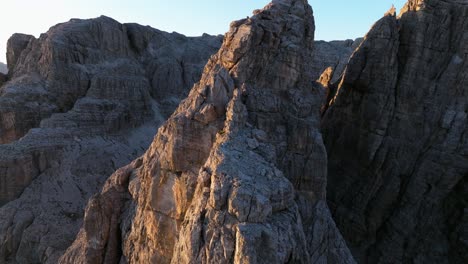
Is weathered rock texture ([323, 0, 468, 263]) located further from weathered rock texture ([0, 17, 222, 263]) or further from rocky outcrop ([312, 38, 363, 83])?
weathered rock texture ([0, 17, 222, 263])

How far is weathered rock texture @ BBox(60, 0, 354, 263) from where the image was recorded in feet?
34.4

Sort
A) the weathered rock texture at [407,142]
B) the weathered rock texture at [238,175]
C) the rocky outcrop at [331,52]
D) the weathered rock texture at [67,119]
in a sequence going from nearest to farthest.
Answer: the weathered rock texture at [238,175] < the weathered rock texture at [407,142] < the weathered rock texture at [67,119] < the rocky outcrop at [331,52]

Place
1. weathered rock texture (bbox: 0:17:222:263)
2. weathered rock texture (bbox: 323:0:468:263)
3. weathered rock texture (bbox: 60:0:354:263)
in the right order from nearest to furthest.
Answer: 1. weathered rock texture (bbox: 60:0:354:263)
2. weathered rock texture (bbox: 323:0:468:263)
3. weathered rock texture (bbox: 0:17:222:263)

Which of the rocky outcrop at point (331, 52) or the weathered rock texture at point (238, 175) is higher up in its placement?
the rocky outcrop at point (331, 52)

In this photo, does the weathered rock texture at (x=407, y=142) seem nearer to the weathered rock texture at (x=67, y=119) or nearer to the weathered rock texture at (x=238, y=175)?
the weathered rock texture at (x=238, y=175)

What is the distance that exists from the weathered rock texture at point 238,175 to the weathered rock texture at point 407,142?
755 cm

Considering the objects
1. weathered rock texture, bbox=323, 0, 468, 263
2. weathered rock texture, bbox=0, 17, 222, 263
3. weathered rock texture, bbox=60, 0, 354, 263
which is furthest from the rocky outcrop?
weathered rock texture, bbox=0, 17, 222, 263

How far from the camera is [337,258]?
16.2 m

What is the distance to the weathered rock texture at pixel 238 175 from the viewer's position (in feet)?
34.4

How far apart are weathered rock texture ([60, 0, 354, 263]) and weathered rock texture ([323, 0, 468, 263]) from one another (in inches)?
297

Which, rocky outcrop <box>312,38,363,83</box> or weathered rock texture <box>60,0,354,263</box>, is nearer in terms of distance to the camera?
weathered rock texture <box>60,0,354,263</box>

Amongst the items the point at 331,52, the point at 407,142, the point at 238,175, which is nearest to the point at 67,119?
the point at 238,175

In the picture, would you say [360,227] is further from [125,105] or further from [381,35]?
[125,105]

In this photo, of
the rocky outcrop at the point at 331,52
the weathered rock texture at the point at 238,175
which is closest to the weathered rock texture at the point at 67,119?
the weathered rock texture at the point at 238,175
